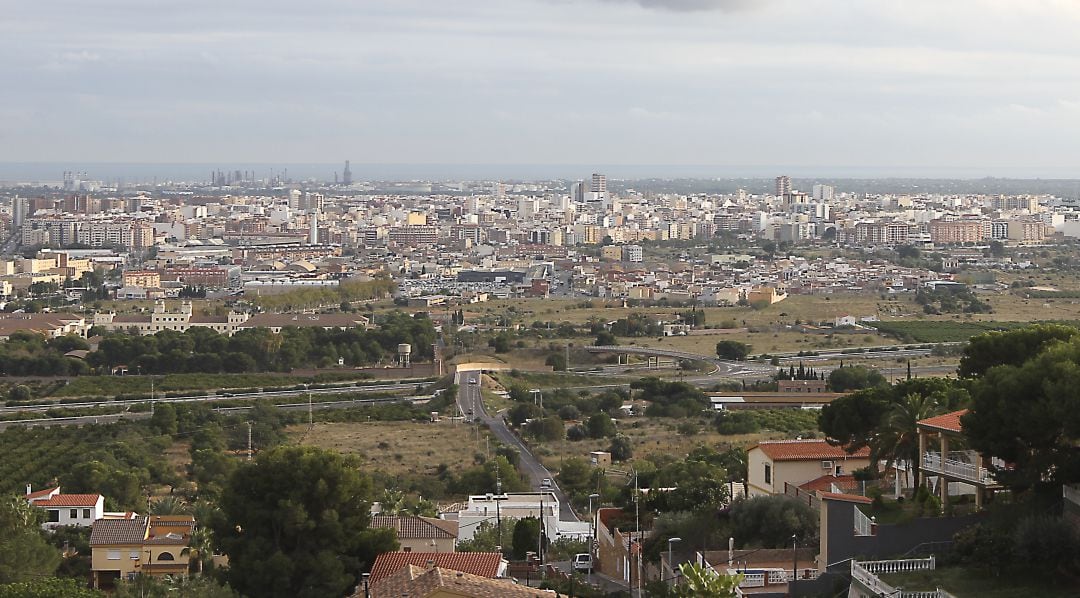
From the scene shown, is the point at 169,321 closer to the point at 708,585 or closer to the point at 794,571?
the point at 794,571

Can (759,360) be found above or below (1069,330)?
below

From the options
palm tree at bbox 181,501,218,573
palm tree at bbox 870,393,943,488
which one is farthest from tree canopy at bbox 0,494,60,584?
palm tree at bbox 870,393,943,488

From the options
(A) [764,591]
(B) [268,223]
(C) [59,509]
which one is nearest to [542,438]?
(C) [59,509]

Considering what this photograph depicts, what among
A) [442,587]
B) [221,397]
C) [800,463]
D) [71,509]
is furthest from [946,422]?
[221,397]

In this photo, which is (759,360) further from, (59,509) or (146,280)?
(146,280)

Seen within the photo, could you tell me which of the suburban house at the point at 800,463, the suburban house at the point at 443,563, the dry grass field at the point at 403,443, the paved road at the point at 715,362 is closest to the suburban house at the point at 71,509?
the suburban house at the point at 443,563
